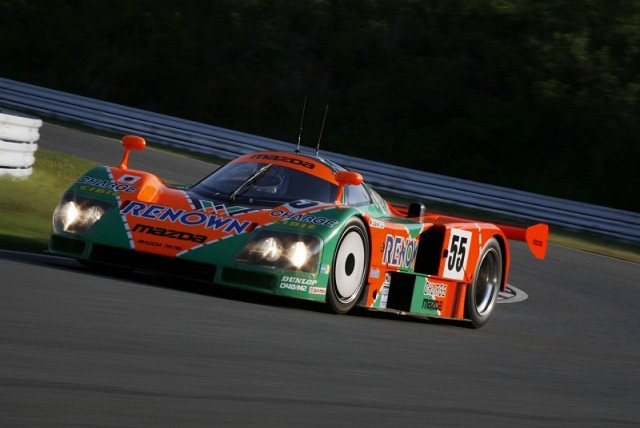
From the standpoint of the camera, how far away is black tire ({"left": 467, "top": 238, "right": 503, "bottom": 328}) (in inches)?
347

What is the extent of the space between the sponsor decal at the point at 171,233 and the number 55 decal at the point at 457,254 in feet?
7.29

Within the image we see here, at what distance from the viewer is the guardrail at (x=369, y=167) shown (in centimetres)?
1995

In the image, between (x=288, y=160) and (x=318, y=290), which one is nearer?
(x=318, y=290)

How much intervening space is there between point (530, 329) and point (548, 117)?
1804cm

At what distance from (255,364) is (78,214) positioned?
11.0 feet

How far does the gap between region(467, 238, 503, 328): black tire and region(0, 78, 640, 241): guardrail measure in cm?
1084

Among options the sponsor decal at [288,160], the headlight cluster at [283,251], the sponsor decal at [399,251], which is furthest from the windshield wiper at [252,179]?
the sponsor decal at [399,251]

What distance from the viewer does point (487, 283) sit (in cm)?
919

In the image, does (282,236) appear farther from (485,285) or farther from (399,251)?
(485,285)

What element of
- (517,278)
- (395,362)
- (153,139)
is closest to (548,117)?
(153,139)

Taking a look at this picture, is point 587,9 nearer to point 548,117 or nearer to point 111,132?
point 548,117

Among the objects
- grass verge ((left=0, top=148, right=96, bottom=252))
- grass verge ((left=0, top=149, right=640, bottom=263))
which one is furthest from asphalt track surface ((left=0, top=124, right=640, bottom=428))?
grass verge ((left=0, top=149, right=640, bottom=263))

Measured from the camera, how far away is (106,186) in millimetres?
7621

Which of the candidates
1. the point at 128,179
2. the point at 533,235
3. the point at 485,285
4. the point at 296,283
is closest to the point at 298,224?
the point at 296,283
